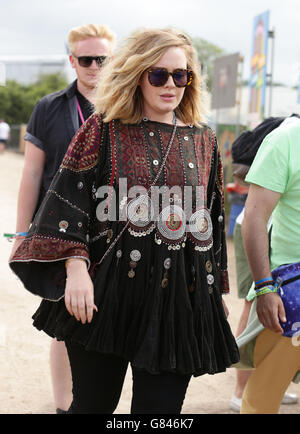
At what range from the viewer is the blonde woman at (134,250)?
228cm

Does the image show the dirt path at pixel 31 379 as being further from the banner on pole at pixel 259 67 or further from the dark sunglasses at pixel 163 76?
the banner on pole at pixel 259 67

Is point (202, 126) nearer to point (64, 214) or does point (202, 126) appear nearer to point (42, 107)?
point (64, 214)

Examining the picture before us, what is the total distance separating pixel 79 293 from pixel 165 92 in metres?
0.80

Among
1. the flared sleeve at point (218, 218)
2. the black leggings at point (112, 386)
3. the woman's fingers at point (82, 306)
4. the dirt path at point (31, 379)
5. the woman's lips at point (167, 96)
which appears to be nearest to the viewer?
the woman's fingers at point (82, 306)

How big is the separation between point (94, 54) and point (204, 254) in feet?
4.84

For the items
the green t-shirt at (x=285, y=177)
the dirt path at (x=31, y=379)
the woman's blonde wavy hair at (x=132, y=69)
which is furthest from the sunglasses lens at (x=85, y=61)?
the dirt path at (x=31, y=379)

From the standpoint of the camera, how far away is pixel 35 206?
11.1ft

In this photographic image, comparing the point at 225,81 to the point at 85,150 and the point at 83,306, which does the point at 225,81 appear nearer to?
the point at 85,150

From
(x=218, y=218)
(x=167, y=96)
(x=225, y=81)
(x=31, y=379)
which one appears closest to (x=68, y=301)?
(x=218, y=218)

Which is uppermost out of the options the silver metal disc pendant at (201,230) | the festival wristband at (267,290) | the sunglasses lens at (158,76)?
the sunglasses lens at (158,76)

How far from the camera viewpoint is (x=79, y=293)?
86.7 inches

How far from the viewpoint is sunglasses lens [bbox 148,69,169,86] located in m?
2.38

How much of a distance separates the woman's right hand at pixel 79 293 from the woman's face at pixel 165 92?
25.5 inches
